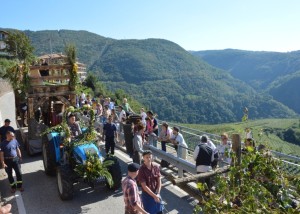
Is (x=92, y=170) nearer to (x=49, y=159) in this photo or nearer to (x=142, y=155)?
(x=142, y=155)

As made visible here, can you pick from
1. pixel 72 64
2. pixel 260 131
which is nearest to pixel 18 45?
pixel 72 64

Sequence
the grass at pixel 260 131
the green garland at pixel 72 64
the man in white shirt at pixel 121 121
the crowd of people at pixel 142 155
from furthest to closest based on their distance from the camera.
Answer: the man in white shirt at pixel 121 121
the green garland at pixel 72 64
the crowd of people at pixel 142 155
the grass at pixel 260 131

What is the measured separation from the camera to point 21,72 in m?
11.6

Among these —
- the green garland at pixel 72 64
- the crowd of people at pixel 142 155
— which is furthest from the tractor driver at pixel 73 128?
Result: the green garland at pixel 72 64

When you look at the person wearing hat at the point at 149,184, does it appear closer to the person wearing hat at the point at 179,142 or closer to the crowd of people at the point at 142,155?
the crowd of people at the point at 142,155

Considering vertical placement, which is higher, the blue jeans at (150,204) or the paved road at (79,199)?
the blue jeans at (150,204)

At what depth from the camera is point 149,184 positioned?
5590 millimetres

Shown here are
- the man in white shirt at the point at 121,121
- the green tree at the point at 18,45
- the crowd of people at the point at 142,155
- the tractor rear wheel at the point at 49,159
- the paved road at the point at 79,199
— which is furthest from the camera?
the green tree at the point at 18,45

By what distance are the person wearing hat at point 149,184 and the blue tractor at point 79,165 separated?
220 cm

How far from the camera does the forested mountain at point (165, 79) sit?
476ft

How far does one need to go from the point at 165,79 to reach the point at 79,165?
6285 inches

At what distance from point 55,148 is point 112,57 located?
166 m

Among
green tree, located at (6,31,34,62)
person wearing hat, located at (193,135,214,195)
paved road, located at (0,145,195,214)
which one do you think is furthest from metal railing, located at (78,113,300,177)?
green tree, located at (6,31,34,62)

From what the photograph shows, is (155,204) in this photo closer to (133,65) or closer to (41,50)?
(133,65)
